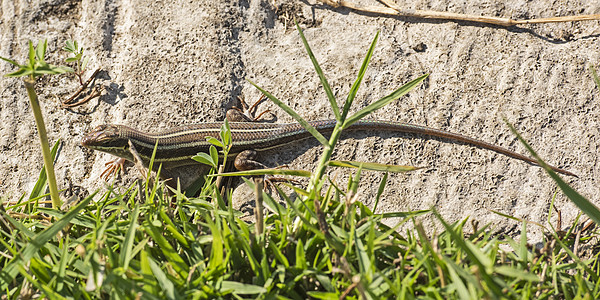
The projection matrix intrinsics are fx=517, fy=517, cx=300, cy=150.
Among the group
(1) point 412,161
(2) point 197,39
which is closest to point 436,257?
(1) point 412,161

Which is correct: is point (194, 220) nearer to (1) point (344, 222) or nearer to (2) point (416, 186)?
(1) point (344, 222)

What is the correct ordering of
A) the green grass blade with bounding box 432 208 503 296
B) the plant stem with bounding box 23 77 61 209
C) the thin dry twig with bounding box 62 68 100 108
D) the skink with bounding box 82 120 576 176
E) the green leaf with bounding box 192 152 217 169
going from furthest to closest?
the thin dry twig with bounding box 62 68 100 108, the skink with bounding box 82 120 576 176, the green leaf with bounding box 192 152 217 169, the plant stem with bounding box 23 77 61 209, the green grass blade with bounding box 432 208 503 296

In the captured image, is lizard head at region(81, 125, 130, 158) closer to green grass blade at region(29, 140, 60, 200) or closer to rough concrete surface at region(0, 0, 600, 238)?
rough concrete surface at region(0, 0, 600, 238)

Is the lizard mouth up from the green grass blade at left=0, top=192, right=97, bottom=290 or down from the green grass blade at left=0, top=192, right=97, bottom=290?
up

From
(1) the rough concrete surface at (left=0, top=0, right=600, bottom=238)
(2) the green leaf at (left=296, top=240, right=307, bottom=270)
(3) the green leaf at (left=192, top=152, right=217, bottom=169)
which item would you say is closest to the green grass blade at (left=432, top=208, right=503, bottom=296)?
(2) the green leaf at (left=296, top=240, right=307, bottom=270)

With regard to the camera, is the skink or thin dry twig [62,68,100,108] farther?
thin dry twig [62,68,100,108]

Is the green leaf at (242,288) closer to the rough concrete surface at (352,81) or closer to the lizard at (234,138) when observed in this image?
the rough concrete surface at (352,81)

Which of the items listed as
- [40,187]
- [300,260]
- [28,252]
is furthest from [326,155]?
[40,187]
